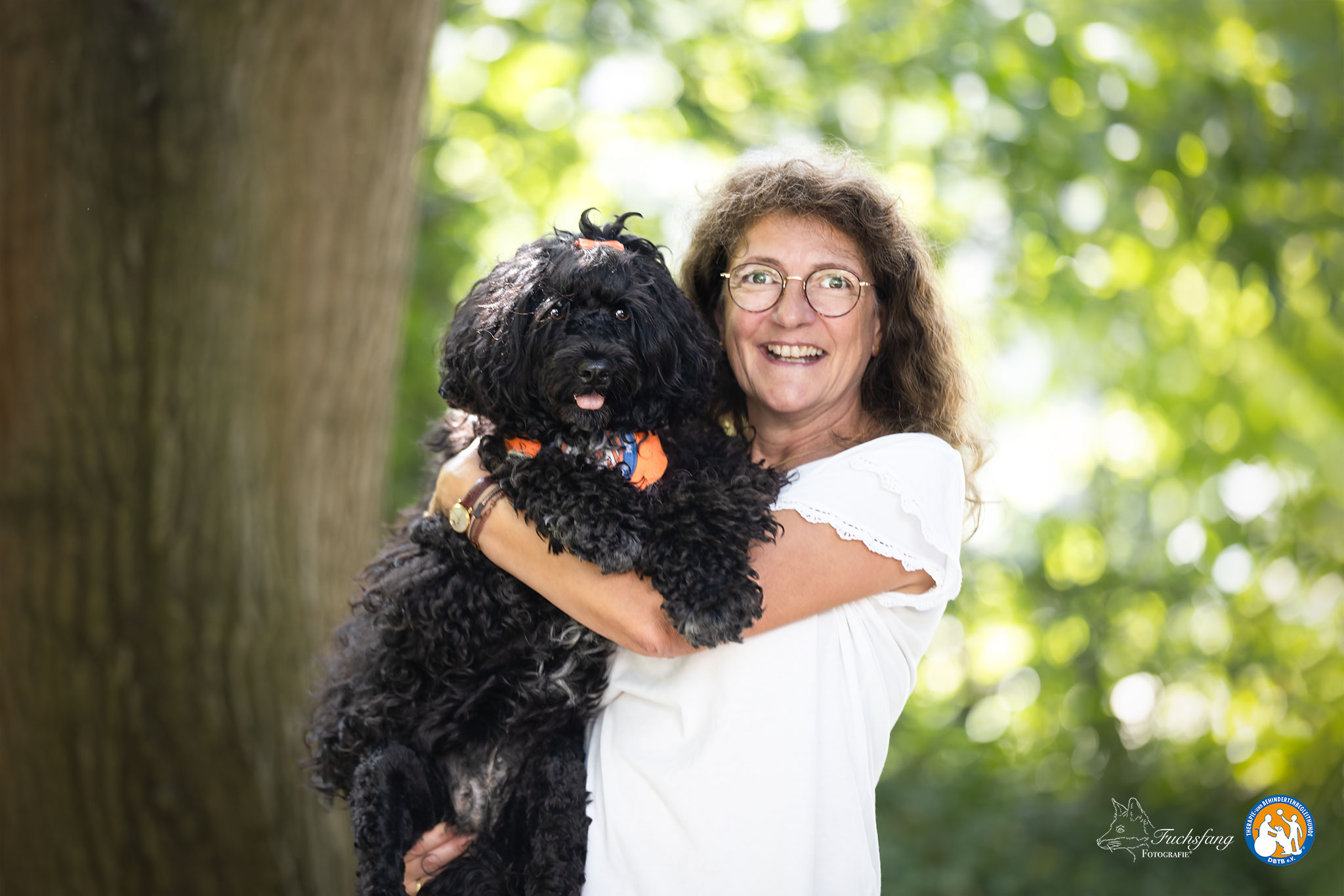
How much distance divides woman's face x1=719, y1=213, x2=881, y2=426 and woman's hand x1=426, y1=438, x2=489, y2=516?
24.5 inches

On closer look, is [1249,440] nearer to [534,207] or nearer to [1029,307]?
[1029,307]

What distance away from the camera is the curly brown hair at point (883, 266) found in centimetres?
221

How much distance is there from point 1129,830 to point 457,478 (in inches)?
174

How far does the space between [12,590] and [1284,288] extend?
14.9 feet

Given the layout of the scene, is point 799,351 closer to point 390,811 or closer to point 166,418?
point 390,811

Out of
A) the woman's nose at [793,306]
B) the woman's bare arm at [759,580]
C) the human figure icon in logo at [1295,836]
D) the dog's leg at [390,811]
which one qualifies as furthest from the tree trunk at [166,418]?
the human figure icon in logo at [1295,836]

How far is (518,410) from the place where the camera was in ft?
6.60

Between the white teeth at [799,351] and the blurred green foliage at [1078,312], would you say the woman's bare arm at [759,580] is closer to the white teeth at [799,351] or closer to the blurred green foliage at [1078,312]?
the white teeth at [799,351]

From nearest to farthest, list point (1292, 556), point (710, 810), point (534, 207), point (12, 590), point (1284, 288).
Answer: point (710, 810) < point (12, 590) < point (1284, 288) < point (1292, 556) < point (534, 207)

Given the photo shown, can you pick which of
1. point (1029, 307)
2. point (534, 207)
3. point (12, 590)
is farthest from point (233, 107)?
point (1029, 307)

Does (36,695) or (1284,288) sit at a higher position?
(1284,288)

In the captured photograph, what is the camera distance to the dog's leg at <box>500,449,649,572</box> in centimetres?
195

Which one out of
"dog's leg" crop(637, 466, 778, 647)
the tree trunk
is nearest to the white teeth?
"dog's leg" crop(637, 466, 778, 647)

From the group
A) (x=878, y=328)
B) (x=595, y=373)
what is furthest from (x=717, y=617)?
(x=878, y=328)
